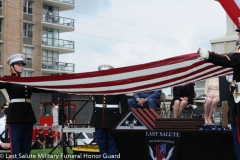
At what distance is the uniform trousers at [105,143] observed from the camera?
720 centimetres

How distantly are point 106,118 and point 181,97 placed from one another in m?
3.34

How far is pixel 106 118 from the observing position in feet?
23.9

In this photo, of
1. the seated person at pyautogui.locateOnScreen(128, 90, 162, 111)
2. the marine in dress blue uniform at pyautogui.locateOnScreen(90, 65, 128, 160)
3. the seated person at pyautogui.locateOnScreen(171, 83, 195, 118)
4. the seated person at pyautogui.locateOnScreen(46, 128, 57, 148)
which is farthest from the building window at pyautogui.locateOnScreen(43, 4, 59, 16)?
the marine in dress blue uniform at pyautogui.locateOnScreen(90, 65, 128, 160)

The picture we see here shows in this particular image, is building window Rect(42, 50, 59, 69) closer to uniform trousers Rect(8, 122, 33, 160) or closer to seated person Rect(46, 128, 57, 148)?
seated person Rect(46, 128, 57, 148)

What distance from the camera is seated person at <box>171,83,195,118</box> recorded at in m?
10.1

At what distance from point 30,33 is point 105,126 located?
1593 inches

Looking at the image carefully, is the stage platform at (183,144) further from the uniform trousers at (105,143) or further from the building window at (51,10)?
the building window at (51,10)

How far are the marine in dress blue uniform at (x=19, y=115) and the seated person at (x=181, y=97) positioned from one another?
4.00 meters

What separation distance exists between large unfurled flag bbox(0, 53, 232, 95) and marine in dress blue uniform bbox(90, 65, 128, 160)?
724 mm

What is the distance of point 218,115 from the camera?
785cm

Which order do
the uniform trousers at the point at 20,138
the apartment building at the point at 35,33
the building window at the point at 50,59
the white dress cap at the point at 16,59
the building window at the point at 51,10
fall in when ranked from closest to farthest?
the uniform trousers at the point at 20,138 → the white dress cap at the point at 16,59 → the apartment building at the point at 35,33 → the building window at the point at 50,59 → the building window at the point at 51,10

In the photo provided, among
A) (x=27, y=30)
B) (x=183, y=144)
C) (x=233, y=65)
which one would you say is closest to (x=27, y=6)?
(x=27, y=30)

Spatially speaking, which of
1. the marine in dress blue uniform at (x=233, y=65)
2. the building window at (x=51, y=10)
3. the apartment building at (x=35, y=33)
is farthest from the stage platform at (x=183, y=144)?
the building window at (x=51, y=10)

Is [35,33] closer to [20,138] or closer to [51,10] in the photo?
[51,10]
